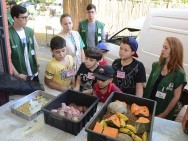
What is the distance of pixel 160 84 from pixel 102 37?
2265 mm

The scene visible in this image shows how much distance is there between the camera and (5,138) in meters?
1.50

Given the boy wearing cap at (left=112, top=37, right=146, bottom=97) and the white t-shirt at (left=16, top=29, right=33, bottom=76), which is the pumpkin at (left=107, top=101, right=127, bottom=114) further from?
the white t-shirt at (left=16, top=29, right=33, bottom=76)

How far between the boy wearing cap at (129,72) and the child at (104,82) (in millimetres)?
388

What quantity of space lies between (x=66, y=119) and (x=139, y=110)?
583mm

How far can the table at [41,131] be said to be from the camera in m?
1.52

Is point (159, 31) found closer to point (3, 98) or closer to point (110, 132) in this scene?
point (110, 132)

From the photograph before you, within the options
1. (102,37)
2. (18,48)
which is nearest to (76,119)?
(18,48)

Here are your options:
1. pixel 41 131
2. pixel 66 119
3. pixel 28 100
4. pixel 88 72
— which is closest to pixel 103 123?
pixel 66 119

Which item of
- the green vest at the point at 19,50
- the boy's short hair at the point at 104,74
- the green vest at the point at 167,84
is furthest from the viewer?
the green vest at the point at 19,50

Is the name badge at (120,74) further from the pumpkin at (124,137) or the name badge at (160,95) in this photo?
the pumpkin at (124,137)

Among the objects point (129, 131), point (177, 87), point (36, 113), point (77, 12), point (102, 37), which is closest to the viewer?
point (129, 131)

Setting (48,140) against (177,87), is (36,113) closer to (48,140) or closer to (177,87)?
(48,140)

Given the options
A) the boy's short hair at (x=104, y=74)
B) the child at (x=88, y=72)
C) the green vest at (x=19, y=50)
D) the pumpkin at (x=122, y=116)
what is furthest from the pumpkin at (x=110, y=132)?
the green vest at (x=19, y=50)

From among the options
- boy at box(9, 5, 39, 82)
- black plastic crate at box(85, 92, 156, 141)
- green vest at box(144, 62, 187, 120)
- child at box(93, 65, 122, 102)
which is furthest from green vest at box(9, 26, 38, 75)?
green vest at box(144, 62, 187, 120)
